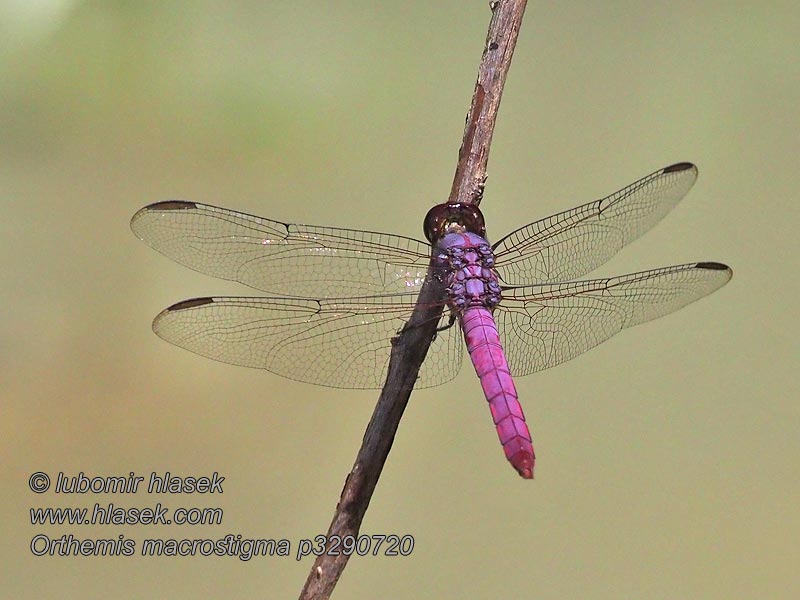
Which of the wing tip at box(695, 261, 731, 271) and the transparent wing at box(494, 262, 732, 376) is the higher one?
the wing tip at box(695, 261, 731, 271)

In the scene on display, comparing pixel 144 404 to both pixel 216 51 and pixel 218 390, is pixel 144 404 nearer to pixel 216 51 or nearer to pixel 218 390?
pixel 218 390

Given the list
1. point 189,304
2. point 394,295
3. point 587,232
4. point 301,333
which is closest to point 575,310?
point 587,232

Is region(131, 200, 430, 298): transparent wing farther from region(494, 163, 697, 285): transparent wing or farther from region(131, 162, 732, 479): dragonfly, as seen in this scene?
region(494, 163, 697, 285): transparent wing

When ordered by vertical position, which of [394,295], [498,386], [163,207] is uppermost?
[163,207]

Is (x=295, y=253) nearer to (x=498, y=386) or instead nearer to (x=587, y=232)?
(x=498, y=386)

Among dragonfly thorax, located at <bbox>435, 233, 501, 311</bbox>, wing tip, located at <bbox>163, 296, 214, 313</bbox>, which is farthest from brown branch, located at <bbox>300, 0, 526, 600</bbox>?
wing tip, located at <bbox>163, 296, 214, 313</bbox>

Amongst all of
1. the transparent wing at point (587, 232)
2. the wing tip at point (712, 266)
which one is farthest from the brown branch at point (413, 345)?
the wing tip at point (712, 266)

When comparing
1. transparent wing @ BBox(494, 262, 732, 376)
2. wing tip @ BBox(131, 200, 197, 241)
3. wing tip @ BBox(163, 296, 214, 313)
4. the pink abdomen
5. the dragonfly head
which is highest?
the dragonfly head

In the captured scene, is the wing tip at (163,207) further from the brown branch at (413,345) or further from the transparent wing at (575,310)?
the transparent wing at (575,310)

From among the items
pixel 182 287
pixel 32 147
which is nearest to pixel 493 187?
pixel 182 287
